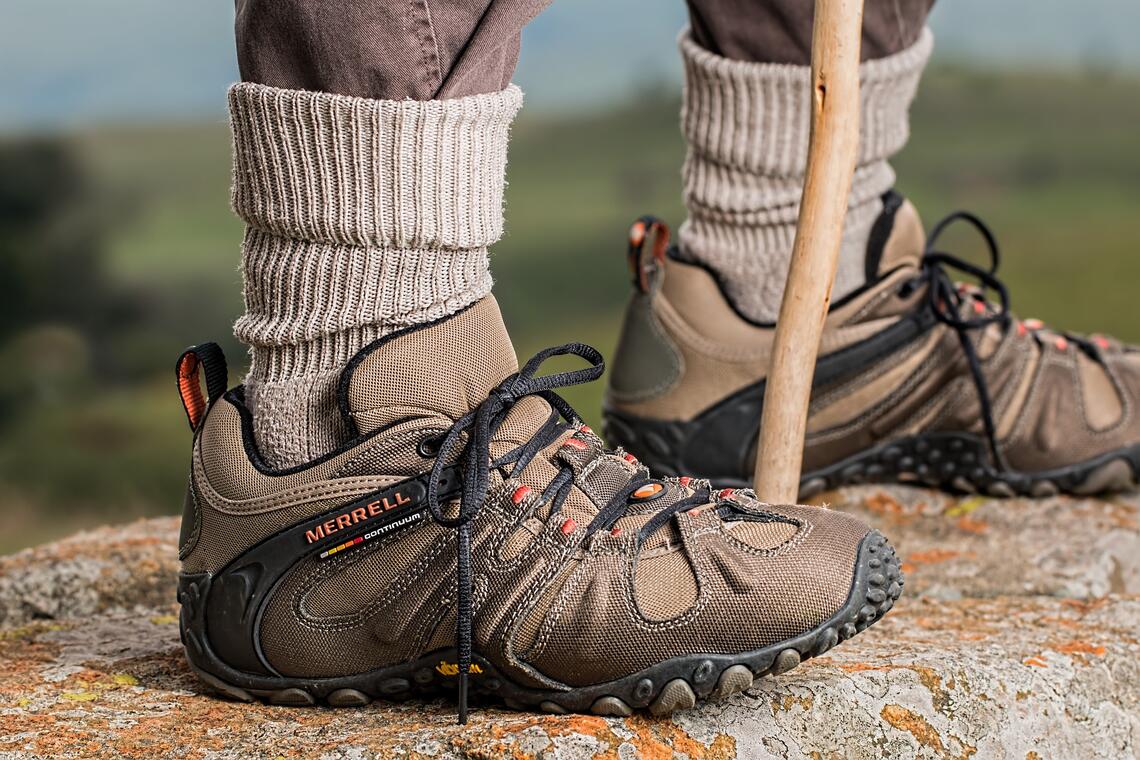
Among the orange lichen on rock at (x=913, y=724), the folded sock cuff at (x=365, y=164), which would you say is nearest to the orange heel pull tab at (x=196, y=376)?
the folded sock cuff at (x=365, y=164)

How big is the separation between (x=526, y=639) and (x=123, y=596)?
3.25ft

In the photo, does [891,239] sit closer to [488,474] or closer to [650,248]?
[650,248]

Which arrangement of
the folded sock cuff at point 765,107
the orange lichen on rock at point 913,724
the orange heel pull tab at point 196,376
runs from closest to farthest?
the orange lichen on rock at point 913,724
the orange heel pull tab at point 196,376
the folded sock cuff at point 765,107

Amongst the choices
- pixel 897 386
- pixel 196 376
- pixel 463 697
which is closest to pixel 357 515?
pixel 463 697

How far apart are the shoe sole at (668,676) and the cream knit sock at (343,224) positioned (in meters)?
0.27

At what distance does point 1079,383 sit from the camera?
2502 millimetres

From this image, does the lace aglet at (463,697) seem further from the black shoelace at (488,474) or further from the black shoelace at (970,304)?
the black shoelace at (970,304)

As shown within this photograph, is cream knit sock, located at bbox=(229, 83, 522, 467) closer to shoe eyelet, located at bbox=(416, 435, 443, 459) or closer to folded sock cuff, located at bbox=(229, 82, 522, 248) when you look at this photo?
folded sock cuff, located at bbox=(229, 82, 522, 248)

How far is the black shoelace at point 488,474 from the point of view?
55.5 inches

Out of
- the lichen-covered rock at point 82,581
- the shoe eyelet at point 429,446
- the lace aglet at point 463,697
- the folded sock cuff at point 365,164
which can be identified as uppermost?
the folded sock cuff at point 365,164

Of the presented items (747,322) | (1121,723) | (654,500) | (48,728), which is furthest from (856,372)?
(48,728)

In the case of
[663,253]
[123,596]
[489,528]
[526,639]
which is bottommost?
[123,596]

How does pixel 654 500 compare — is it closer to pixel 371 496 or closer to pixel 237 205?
pixel 371 496

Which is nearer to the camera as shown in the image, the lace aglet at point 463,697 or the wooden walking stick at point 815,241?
the lace aglet at point 463,697
